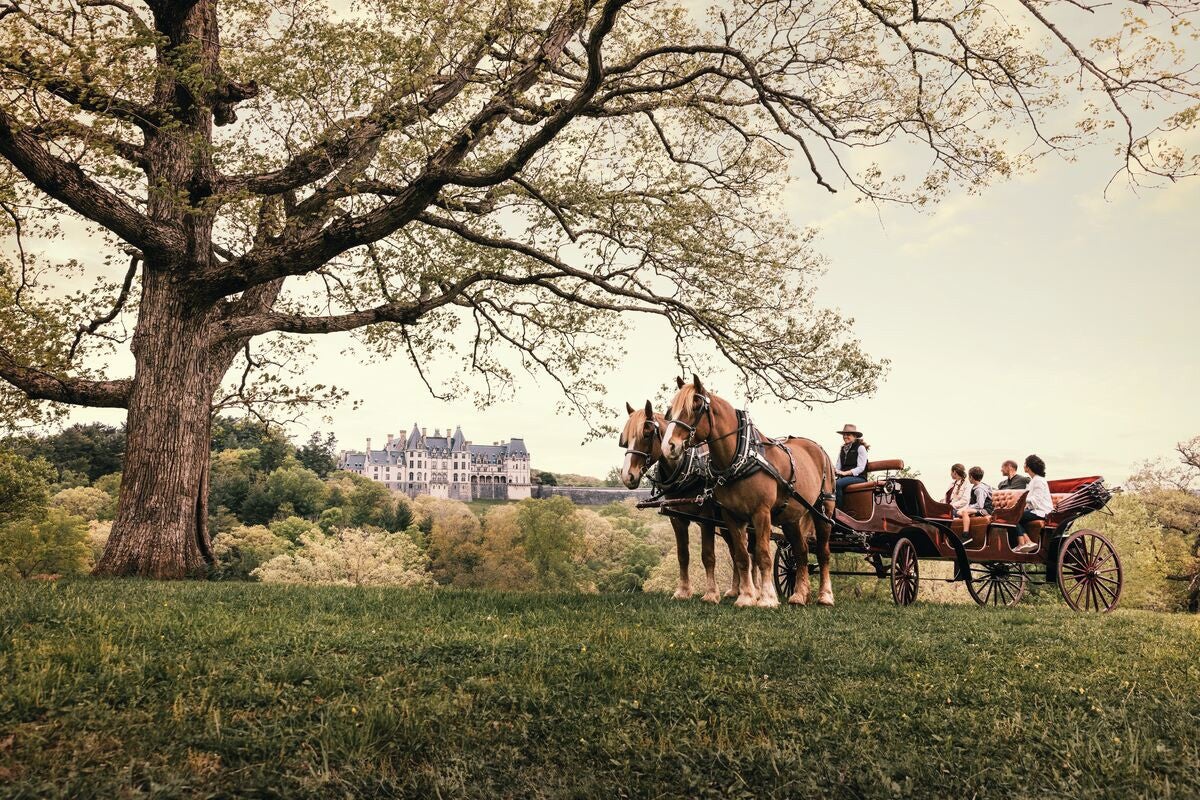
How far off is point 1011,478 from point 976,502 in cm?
133

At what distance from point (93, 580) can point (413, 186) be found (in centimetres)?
741

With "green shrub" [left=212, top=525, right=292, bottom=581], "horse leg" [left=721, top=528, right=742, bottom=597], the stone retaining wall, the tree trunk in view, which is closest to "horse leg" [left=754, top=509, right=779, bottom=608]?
"horse leg" [left=721, top=528, right=742, bottom=597]

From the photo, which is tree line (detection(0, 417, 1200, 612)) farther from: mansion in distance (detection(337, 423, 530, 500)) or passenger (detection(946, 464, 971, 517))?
mansion in distance (detection(337, 423, 530, 500))

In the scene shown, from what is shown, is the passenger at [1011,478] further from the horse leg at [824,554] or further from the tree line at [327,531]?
the tree line at [327,531]

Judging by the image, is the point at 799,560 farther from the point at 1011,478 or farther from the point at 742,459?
the point at 1011,478

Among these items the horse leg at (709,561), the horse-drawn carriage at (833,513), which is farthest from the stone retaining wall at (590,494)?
the horse leg at (709,561)

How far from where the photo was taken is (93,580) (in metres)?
11.4

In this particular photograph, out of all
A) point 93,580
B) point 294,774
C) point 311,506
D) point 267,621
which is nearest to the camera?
point 294,774

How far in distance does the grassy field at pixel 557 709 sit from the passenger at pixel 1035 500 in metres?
4.99

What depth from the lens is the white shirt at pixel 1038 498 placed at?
42.2 feet

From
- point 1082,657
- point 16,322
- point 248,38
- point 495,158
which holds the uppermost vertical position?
point 248,38

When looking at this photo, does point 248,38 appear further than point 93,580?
Yes

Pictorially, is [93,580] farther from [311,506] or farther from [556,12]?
[311,506]

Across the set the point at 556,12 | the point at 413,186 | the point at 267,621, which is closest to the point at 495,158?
the point at 556,12
